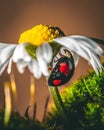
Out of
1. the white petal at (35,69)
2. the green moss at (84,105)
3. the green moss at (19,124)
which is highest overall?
the white petal at (35,69)

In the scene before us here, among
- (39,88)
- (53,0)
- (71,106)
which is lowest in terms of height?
(39,88)

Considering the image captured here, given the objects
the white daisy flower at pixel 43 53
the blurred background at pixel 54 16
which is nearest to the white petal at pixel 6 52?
the white daisy flower at pixel 43 53

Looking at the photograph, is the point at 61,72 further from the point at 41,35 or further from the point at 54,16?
the point at 54,16

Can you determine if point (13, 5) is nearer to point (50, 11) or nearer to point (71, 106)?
point (50, 11)

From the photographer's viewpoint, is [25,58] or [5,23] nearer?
[25,58]

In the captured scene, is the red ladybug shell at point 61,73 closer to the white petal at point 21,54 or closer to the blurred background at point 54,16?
the white petal at point 21,54

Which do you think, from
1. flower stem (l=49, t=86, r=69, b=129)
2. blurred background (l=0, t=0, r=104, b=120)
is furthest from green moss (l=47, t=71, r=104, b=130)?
blurred background (l=0, t=0, r=104, b=120)

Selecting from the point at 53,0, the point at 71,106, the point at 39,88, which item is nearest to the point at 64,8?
the point at 53,0

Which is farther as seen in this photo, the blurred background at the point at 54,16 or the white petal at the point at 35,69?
the blurred background at the point at 54,16
